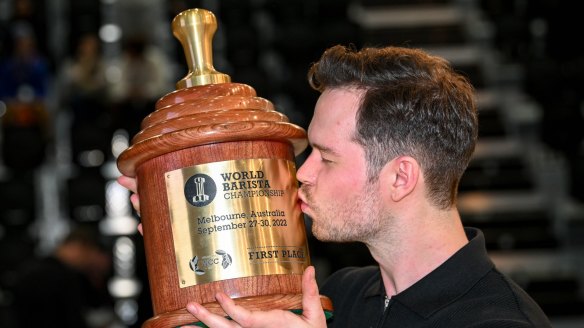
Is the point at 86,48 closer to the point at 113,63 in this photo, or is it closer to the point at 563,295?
the point at 113,63

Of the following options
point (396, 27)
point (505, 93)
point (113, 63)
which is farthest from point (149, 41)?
A: point (505, 93)

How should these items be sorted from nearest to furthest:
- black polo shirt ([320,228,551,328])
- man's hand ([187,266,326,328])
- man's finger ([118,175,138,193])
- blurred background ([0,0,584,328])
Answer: man's hand ([187,266,326,328]) < black polo shirt ([320,228,551,328]) < man's finger ([118,175,138,193]) < blurred background ([0,0,584,328])

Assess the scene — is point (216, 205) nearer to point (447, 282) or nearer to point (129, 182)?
point (129, 182)

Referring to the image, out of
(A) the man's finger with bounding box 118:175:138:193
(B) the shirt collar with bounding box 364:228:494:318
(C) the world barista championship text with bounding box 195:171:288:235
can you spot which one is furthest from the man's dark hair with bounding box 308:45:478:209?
(A) the man's finger with bounding box 118:175:138:193

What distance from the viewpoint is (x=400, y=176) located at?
2.02 m

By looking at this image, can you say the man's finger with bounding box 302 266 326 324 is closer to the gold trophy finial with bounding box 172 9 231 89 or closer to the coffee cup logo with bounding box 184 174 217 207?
the coffee cup logo with bounding box 184 174 217 207

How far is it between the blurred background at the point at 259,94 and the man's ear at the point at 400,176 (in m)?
3.79

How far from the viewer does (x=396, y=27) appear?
9.11 m

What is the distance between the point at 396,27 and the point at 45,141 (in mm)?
3403

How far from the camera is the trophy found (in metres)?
1.80

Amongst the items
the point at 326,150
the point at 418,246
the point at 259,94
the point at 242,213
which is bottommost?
the point at 418,246

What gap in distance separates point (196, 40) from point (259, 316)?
584 mm

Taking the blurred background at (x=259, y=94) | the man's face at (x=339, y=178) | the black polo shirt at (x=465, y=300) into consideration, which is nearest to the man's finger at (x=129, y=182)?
the man's face at (x=339, y=178)

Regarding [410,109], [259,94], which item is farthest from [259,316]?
[259,94]
